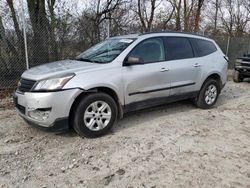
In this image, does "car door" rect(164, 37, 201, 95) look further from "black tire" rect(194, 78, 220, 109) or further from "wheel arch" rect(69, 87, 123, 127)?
"wheel arch" rect(69, 87, 123, 127)

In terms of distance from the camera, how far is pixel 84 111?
13.1 ft

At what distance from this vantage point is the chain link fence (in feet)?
24.3

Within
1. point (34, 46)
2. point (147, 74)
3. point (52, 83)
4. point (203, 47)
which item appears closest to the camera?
point (52, 83)

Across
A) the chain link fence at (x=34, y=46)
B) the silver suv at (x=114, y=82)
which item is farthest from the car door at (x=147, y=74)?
the chain link fence at (x=34, y=46)

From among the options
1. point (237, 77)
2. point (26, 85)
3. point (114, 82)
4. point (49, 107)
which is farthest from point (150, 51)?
point (237, 77)

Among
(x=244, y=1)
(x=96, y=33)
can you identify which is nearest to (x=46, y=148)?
(x=96, y=33)

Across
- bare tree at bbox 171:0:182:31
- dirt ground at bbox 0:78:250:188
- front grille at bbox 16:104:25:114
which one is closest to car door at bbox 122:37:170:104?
dirt ground at bbox 0:78:250:188

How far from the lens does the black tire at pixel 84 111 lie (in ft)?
13.0

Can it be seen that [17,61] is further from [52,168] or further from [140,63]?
[52,168]

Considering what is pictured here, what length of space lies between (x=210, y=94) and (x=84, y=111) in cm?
337

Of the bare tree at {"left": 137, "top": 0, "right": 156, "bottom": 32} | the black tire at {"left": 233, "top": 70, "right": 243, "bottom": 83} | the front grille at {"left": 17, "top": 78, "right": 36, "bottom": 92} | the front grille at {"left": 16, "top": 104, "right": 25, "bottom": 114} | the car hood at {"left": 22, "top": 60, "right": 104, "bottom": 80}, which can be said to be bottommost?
the black tire at {"left": 233, "top": 70, "right": 243, "bottom": 83}

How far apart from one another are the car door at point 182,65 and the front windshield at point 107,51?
0.94m

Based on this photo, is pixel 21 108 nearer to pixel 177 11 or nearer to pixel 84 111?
pixel 84 111

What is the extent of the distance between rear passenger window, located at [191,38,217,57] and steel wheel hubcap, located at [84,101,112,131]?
8.91ft
